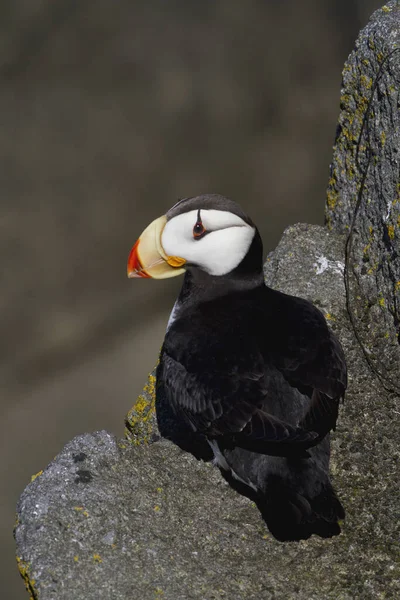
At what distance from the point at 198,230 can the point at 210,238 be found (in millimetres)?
59

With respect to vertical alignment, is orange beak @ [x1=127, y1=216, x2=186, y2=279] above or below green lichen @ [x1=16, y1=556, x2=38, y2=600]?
above

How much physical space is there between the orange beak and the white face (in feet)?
0.10

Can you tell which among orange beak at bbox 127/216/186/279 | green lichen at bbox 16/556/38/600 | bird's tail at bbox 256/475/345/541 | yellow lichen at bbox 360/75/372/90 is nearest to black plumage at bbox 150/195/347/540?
bird's tail at bbox 256/475/345/541

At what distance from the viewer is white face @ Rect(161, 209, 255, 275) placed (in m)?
2.93

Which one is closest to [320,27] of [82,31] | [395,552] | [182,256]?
[82,31]

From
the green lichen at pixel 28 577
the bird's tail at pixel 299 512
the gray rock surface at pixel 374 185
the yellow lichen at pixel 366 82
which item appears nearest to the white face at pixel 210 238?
the gray rock surface at pixel 374 185

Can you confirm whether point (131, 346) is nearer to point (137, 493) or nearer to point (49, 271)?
point (49, 271)

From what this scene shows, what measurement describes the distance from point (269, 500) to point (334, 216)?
163cm

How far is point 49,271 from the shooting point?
18.1 feet

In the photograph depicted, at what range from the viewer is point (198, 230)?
2.95 metres

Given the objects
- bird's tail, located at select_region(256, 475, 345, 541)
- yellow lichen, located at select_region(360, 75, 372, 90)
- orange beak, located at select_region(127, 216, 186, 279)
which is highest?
yellow lichen, located at select_region(360, 75, 372, 90)

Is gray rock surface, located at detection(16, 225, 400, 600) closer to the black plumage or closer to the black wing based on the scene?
the black plumage

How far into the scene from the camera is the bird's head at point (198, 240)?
2.94m

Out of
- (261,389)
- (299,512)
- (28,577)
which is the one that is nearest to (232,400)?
(261,389)
